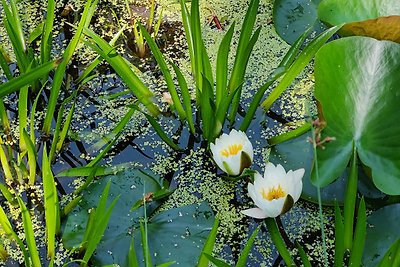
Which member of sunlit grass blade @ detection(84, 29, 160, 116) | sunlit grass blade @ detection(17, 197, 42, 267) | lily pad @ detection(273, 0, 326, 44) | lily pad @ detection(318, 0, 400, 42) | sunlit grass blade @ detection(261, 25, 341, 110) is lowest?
sunlit grass blade @ detection(17, 197, 42, 267)

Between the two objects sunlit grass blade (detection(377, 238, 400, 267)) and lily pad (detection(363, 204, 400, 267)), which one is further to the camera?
lily pad (detection(363, 204, 400, 267))

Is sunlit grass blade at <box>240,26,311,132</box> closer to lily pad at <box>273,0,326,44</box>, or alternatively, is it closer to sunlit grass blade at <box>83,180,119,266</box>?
lily pad at <box>273,0,326,44</box>

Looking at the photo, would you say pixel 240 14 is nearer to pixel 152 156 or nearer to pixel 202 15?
pixel 202 15

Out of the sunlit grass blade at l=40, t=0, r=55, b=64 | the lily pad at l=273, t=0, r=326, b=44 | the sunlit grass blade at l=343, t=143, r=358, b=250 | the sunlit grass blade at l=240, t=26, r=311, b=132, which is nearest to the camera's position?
the sunlit grass blade at l=343, t=143, r=358, b=250

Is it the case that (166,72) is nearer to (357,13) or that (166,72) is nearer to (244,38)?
(244,38)

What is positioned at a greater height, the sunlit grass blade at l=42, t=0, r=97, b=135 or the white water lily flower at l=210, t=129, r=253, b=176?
the sunlit grass blade at l=42, t=0, r=97, b=135

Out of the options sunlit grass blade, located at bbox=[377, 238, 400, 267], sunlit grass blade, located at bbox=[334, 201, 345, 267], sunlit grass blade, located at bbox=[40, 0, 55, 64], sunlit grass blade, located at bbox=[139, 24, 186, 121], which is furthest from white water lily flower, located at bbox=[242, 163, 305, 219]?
sunlit grass blade, located at bbox=[40, 0, 55, 64]

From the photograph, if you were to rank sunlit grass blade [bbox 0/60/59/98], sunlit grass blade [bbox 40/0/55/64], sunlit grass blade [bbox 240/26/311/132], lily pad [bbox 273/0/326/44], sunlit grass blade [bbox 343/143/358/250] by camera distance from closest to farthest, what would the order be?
sunlit grass blade [bbox 343/143/358/250], sunlit grass blade [bbox 0/60/59/98], sunlit grass blade [bbox 240/26/311/132], sunlit grass blade [bbox 40/0/55/64], lily pad [bbox 273/0/326/44]
